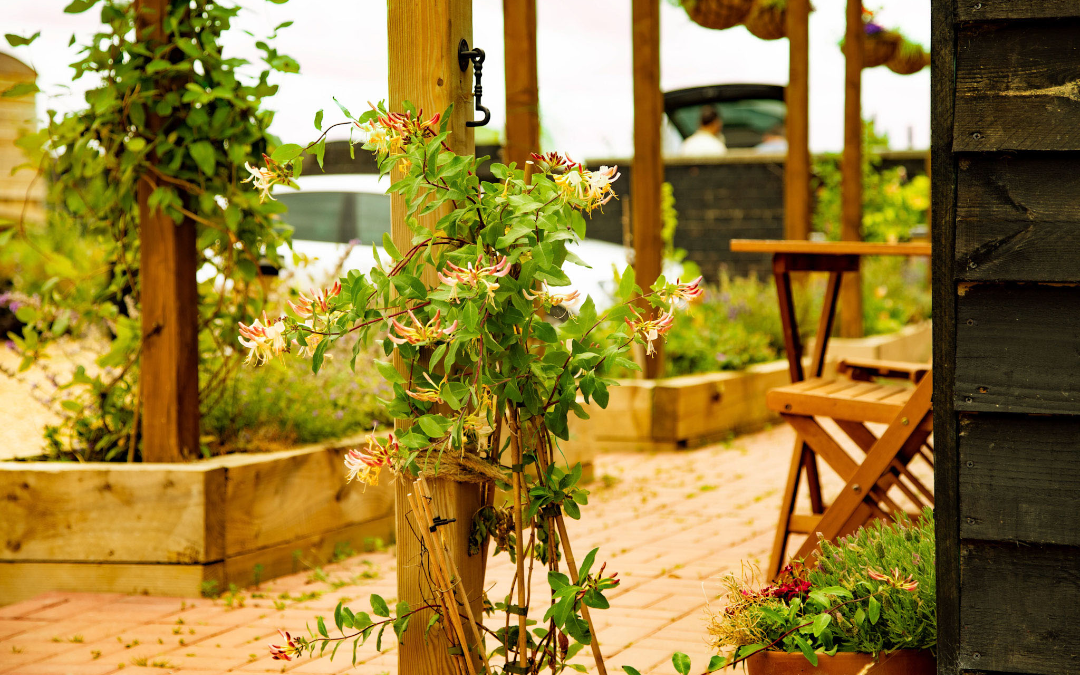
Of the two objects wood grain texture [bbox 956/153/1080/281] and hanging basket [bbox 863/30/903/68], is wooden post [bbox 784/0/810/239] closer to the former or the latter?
hanging basket [bbox 863/30/903/68]

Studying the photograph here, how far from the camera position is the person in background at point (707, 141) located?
12094 mm

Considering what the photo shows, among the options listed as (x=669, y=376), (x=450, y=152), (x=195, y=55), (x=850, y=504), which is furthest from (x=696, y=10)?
(x=450, y=152)

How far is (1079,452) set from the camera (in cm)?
164

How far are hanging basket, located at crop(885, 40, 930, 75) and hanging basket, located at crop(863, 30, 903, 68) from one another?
0.16 feet

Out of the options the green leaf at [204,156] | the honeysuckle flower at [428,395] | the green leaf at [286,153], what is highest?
the green leaf at [204,156]

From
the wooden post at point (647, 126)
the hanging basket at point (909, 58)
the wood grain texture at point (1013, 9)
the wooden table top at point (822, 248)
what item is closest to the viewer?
the wood grain texture at point (1013, 9)

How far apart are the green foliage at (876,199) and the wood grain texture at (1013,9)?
852cm

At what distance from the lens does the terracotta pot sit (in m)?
1.93

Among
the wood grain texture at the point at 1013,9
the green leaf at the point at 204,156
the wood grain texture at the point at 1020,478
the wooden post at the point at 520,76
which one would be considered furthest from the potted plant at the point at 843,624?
the wooden post at the point at 520,76

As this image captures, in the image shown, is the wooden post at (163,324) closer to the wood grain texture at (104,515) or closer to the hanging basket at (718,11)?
the wood grain texture at (104,515)

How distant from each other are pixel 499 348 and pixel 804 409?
4.66 feet

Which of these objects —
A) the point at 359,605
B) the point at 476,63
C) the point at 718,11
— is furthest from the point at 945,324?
the point at 718,11

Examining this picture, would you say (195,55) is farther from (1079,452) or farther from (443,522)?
(1079,452)

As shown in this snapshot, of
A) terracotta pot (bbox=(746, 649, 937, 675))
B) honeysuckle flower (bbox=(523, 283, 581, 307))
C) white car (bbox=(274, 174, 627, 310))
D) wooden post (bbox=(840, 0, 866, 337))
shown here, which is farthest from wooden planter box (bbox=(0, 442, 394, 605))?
wooden post (bbox=(840, 0, 866, 337))
